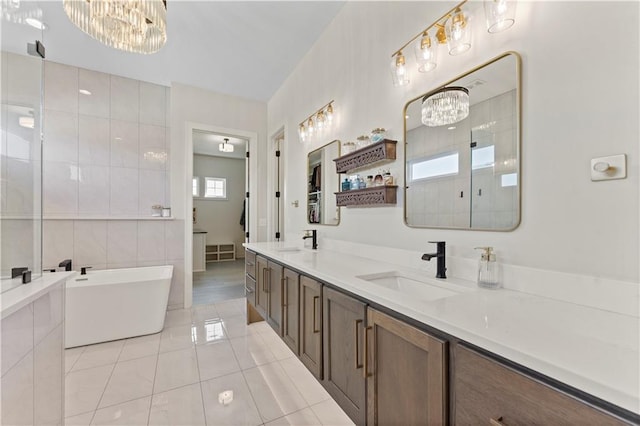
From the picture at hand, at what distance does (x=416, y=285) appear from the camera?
142cm

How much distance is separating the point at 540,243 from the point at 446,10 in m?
1.27

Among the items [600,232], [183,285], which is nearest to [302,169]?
[183,285]

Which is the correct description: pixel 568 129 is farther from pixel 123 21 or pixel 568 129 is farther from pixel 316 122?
pixel 123 21

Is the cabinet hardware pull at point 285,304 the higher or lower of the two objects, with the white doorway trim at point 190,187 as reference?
lower

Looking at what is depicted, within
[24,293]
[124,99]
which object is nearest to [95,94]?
[124,99]

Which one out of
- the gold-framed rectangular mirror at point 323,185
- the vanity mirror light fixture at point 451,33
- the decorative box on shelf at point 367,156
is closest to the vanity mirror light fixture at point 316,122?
the gold-framed rectangular mirror at point 323,185

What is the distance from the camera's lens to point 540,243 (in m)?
1.06

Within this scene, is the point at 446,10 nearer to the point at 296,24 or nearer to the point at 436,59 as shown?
the point at 436,59

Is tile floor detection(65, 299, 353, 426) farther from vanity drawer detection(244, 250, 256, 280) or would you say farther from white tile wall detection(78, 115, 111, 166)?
white tile wall detection(78, 115, 111, 166)

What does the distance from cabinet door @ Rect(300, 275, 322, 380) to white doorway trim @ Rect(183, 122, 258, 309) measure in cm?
254

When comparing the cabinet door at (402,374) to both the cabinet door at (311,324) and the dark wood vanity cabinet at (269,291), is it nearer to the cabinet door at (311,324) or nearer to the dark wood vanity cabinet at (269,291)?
the cabinet door at (311,324)

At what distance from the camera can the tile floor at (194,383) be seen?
1.64 meters

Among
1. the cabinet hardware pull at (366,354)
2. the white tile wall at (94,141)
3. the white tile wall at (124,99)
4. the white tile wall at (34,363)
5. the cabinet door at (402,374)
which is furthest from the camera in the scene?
the white tile wall at (124,99)

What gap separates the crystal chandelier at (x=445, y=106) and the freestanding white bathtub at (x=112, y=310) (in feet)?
9.43
